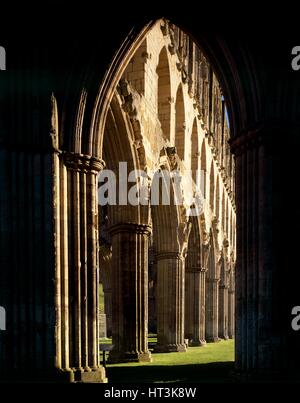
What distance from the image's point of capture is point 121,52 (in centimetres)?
927

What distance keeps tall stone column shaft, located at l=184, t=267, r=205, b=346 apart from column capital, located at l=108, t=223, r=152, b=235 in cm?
910

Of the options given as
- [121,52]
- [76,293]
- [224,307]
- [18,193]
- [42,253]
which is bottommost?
[224,307]

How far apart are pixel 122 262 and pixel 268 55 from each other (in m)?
8.06

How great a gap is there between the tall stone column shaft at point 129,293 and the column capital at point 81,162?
5803mm

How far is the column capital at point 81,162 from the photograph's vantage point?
8.77m

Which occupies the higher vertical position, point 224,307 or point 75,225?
point 75,225

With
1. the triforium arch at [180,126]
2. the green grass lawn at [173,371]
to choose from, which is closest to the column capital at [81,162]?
the green grass lawn at [173,371]

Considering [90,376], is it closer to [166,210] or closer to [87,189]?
[87,189]

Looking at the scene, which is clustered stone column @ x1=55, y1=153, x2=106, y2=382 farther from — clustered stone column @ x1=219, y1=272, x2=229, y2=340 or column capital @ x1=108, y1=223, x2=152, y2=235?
clustered stone column @ x1=219, y1=272, x2=229, y2=340

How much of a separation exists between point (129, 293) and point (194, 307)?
936 cm

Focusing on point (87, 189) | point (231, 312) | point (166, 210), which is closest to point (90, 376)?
point (87, 189)

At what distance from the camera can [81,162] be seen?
891 cm
